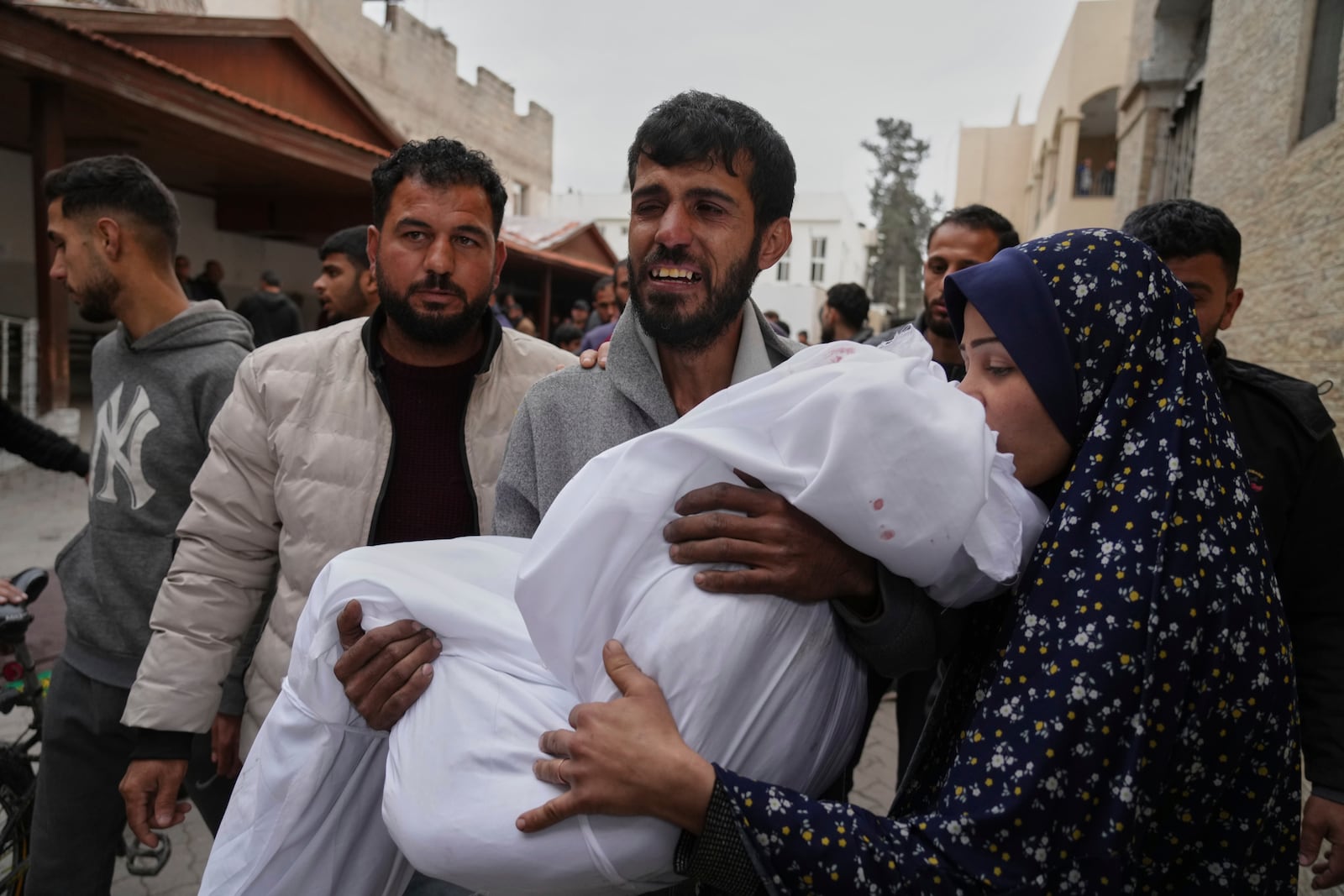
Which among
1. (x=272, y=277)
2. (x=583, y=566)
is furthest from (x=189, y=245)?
(x=583, y=566)

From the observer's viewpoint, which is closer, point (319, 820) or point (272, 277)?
point (319, 820)

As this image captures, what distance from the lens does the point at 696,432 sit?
1.14 m

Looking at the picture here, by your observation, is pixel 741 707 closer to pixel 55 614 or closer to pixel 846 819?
pixel 846 819

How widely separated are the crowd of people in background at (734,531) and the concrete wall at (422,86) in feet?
47.2

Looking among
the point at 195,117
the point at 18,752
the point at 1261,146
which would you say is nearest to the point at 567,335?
the point at 195,117

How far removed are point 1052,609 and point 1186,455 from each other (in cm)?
29

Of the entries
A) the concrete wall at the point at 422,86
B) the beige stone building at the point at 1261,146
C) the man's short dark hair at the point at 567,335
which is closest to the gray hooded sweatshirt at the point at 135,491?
the beige stone building at the point at 1261,146

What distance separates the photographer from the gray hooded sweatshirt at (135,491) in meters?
2.35

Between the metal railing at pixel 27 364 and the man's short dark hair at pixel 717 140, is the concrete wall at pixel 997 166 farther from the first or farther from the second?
the man's short dark hair at pixel 717 140

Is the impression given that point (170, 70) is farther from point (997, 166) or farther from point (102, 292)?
point (997, 166)

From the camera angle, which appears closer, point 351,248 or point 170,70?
point 351,248

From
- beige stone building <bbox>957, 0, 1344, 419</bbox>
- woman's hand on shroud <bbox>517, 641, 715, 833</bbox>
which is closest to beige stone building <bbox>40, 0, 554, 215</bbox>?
beige stone building <bbox>957, 0, 1344, 419</bbox>

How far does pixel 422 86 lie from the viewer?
21141 mm

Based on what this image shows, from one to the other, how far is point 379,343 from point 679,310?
94 cm
